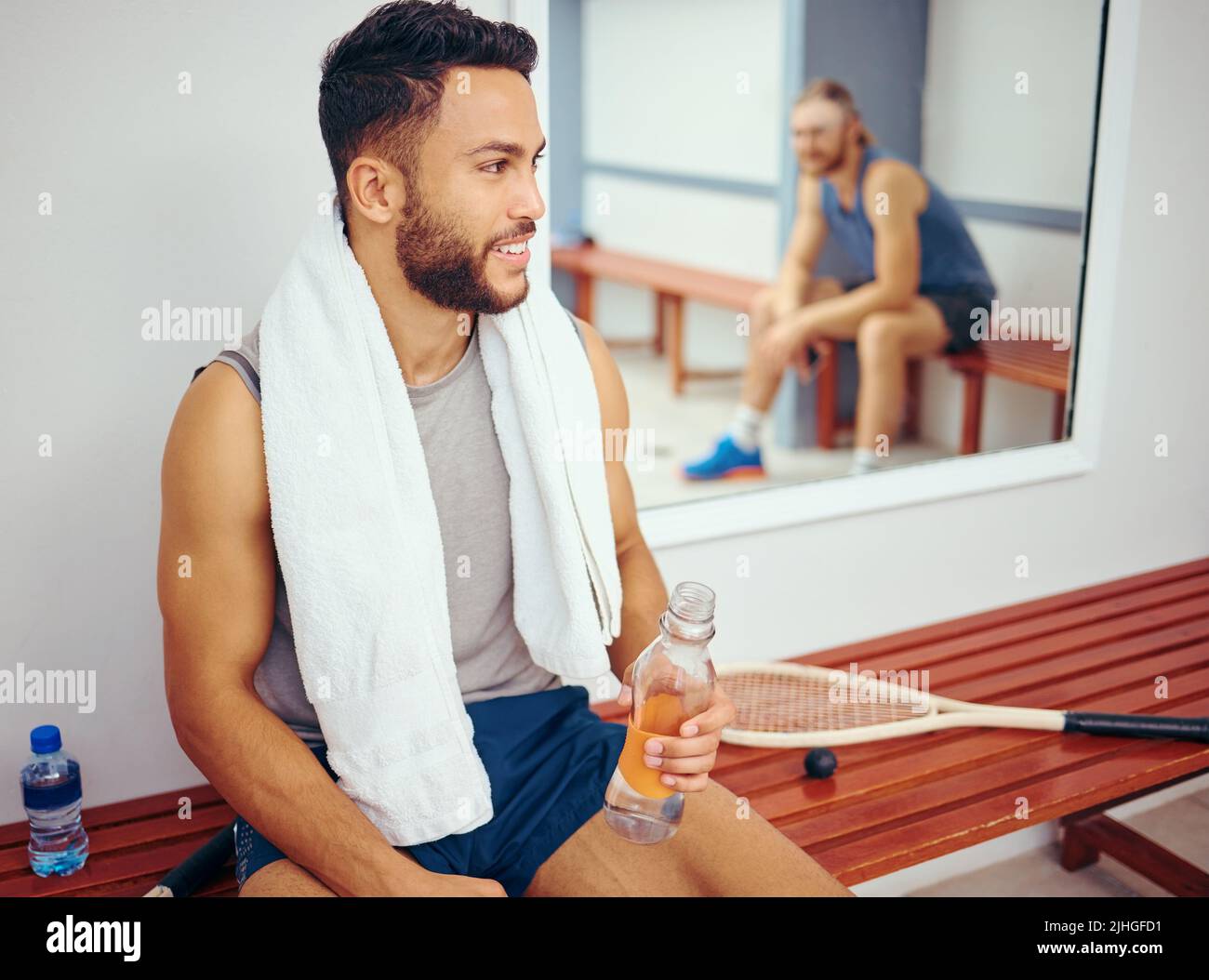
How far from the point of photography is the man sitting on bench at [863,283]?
3.74 meters

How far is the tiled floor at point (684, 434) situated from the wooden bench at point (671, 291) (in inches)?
1.4

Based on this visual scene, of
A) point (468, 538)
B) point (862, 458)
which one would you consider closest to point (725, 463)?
point (862, 458)

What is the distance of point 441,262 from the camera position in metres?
1.44

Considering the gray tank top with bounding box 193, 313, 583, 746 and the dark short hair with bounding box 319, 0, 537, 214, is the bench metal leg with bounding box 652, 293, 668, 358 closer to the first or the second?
the gray tank top with bounding box 193, 313, 583, 746

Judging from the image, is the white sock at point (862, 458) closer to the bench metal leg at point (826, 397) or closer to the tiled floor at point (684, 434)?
the tiled floor at point (684, 434)

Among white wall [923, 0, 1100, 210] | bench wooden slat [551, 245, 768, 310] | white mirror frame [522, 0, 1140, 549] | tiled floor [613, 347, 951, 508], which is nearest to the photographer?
white mirror frame [522, 0, 1140, 549]

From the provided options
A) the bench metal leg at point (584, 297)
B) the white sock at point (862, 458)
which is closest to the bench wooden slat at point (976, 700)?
the white sock at point (862, 458)

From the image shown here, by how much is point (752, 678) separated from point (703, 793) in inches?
22.3

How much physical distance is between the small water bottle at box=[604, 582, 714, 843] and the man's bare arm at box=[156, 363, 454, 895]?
0.26m

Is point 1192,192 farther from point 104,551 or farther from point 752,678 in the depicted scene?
point 104,551

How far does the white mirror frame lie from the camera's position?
2.20 meters

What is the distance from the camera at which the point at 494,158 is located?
1430mm

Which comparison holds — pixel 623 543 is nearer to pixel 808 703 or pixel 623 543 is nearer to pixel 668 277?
pixel 808 703

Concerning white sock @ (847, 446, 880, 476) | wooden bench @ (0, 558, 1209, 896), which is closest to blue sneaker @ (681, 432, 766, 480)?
white sock @ (847, 446, 880, 476)
